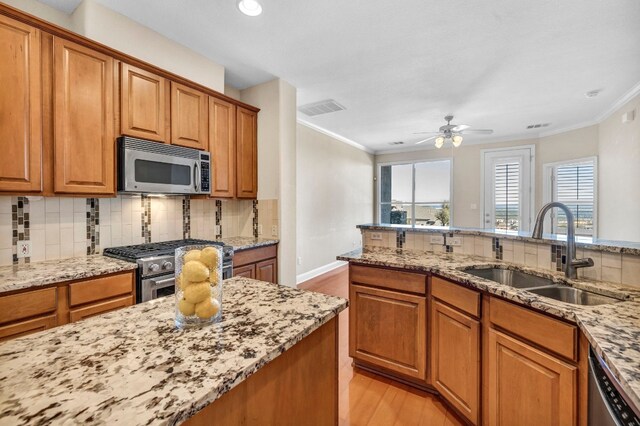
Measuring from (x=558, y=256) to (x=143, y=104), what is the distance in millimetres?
3089

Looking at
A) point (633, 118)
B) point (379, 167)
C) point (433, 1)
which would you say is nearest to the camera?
point (433, 1)

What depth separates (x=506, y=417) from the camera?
55.5 inches

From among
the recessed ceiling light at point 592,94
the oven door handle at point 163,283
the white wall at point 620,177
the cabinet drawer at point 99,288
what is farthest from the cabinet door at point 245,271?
the recessed ceiling light at point 592,94

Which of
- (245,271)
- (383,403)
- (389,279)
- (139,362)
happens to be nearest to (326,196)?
(245,271)

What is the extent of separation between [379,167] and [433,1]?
5387 millimetres

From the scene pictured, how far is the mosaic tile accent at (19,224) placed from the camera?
1.91m

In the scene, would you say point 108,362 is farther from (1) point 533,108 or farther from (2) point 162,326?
(1) point 533,108

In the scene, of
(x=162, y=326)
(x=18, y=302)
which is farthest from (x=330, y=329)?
(x=18, y=302)

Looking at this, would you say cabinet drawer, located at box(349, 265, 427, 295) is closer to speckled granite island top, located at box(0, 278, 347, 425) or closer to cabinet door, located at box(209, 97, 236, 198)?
speckled granite island top, located at box(0, 278, 347, 425)

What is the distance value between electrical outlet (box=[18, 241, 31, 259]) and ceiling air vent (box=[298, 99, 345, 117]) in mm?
3172

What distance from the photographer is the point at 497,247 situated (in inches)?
81.0

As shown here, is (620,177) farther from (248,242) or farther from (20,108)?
(20,108)

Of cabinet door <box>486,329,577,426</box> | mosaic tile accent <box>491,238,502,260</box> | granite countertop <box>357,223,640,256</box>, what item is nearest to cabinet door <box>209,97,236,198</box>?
granite countertop <box>357,223,640,256</box>

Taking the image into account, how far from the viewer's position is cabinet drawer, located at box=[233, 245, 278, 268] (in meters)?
2.71
